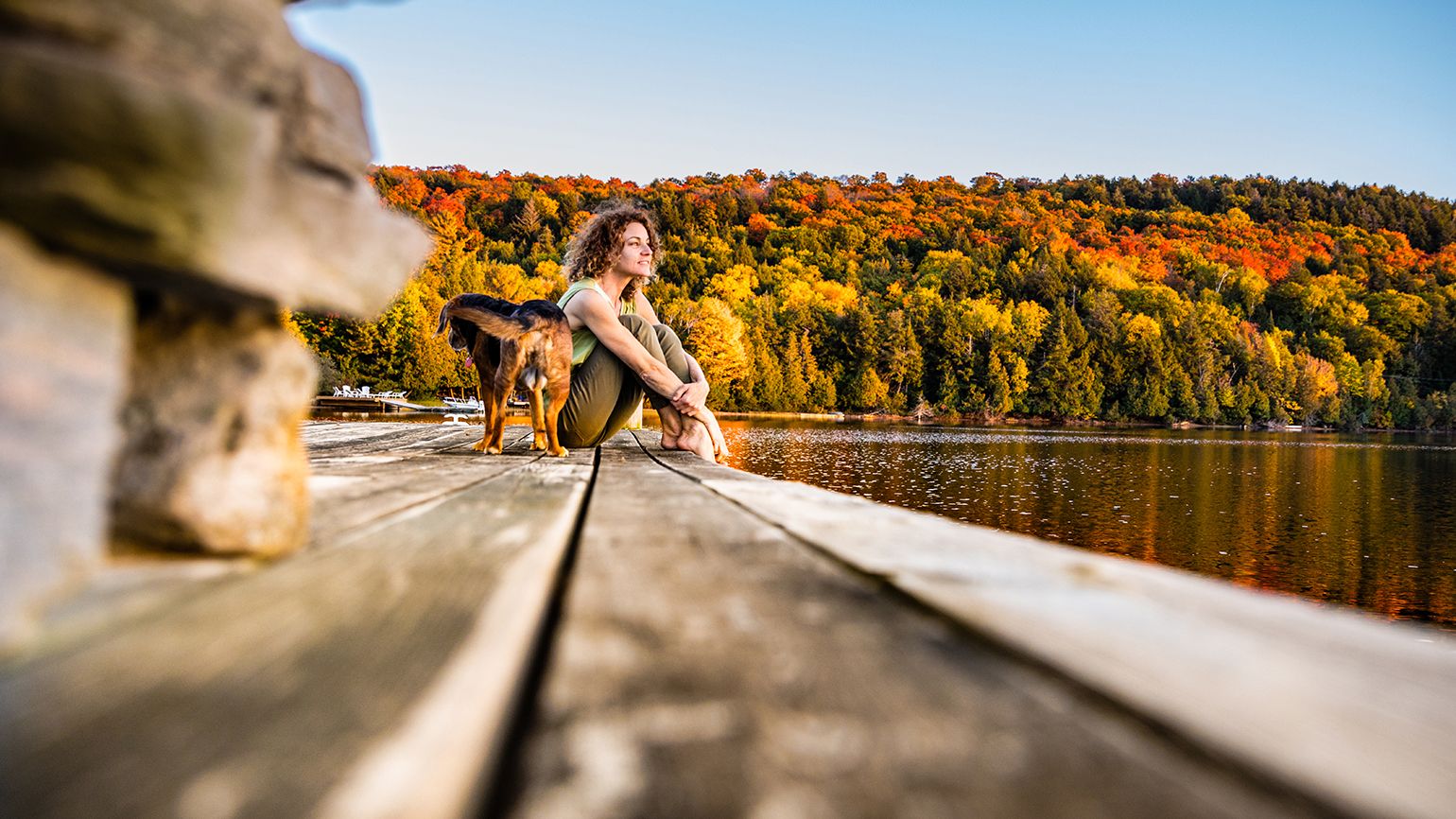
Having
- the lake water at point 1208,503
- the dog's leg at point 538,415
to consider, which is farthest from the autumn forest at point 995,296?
the dog's leg at point 538,415

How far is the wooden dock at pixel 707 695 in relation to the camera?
0.42 meters

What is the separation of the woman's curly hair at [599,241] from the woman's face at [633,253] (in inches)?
1.2

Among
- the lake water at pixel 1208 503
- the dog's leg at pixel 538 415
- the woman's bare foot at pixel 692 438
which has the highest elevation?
the dog's leg at pixel 538 415

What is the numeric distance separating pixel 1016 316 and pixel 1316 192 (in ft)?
229

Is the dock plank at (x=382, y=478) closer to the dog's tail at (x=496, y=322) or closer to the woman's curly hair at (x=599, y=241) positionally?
the dog's tail at (x=496, y=322)

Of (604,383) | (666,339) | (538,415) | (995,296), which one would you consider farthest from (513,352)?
(995,296)

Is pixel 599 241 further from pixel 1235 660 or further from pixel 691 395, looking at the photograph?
pixel 1235 660

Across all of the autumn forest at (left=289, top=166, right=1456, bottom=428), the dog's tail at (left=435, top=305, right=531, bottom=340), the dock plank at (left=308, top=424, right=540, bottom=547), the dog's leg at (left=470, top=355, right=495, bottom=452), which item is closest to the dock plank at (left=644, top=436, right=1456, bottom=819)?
the dock plank at (left=308, top=424, right=540, bottom=547)

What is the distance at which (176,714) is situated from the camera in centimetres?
49

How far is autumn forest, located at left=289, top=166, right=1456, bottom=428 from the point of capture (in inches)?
2308

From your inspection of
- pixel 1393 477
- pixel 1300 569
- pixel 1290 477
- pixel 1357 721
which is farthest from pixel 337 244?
pixel 1393 477

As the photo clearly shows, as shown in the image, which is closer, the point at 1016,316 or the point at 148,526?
the point at 148,526

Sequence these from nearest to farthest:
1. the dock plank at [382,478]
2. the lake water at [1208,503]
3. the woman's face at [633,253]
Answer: the dock plank at [382,478]
the woman's face at [633,253]
the lake water at [1208,503]

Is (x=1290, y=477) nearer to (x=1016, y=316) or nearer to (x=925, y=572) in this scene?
(x=925, y=572)
